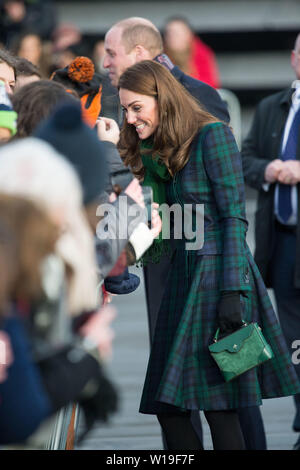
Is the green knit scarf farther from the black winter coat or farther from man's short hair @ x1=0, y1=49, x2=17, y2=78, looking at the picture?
the black winter coat

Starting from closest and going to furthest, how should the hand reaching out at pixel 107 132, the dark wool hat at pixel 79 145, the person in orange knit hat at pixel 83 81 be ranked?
the dark wool hat at pixel 79 145 → the hand reaching out at pixel 107 132 → the person in orange knit hat at pixel 83 81

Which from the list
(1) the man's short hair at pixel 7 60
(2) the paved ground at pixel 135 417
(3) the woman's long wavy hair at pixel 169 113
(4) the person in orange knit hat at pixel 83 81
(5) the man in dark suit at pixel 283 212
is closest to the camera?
(3) the woman's long wavy hair at pixel 169 113

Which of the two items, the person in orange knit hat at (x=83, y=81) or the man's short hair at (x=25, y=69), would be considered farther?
the man's short hair at (x=25, y=69)

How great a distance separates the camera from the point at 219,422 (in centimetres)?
362

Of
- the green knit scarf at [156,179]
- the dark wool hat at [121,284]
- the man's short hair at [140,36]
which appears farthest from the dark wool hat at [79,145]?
the man's short hair at [140,36]

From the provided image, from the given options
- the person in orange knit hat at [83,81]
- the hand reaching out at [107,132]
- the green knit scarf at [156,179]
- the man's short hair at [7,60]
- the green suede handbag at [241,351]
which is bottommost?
the green suede handbag at [241,351]

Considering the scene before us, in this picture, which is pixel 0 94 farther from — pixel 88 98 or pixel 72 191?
pixel 88 98

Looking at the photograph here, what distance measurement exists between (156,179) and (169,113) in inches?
12.0

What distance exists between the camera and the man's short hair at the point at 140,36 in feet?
16.3

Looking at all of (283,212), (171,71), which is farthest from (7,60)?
(283,212)

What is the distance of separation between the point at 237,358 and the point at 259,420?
65 cm

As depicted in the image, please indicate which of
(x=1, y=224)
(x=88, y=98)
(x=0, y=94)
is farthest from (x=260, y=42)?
(x=1, y=224)

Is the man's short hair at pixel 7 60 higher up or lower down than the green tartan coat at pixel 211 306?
higher up

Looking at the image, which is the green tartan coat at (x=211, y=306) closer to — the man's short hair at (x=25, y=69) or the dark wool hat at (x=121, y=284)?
the dark wool hat at (x=121, y=284)
